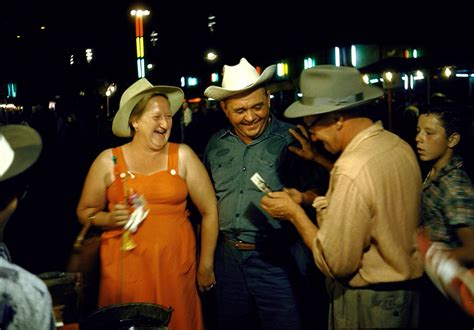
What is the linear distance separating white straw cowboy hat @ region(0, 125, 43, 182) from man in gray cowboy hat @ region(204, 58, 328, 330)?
6.54ft

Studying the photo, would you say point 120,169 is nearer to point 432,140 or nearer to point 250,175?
point 250,175

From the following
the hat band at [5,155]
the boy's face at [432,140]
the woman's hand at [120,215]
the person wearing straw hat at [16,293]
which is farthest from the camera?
the boy's face at [432,140]

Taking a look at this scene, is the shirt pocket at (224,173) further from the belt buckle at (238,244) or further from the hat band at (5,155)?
the hat band at (5,155)

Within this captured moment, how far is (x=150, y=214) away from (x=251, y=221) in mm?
853

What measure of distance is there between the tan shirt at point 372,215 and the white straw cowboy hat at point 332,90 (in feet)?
0.73

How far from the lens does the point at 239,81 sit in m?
4.31

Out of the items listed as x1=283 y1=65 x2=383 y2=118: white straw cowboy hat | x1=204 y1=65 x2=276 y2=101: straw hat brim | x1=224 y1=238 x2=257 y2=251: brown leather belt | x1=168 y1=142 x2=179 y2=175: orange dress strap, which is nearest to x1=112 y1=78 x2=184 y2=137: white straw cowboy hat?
x1=204 y1=65 x2=276 y2=101: straw hat brim

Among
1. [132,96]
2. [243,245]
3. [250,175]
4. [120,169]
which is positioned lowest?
[243,245]

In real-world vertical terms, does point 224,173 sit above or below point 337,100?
below

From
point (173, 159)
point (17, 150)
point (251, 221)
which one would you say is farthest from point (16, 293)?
point (251, 221)

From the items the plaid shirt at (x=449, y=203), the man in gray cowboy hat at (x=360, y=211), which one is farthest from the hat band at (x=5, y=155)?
the plaid shirt at (x=449, y=203)

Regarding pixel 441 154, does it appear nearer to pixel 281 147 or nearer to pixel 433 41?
pixel 281 147

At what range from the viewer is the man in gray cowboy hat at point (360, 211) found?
2689 millimetres

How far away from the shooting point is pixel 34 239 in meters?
8.15
